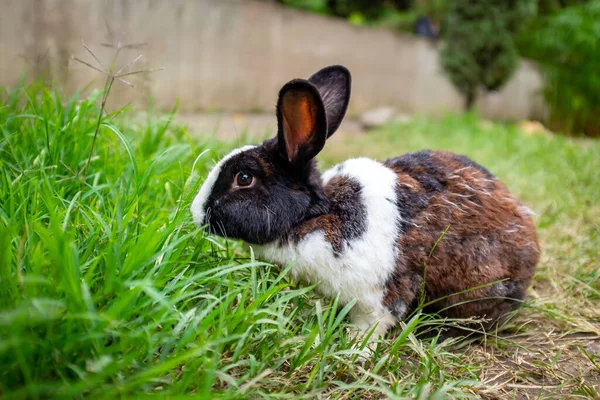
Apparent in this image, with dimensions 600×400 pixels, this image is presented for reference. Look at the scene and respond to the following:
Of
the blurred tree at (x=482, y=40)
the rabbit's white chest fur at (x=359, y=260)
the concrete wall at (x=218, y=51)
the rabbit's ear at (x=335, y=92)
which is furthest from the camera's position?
the blurred tree at (x=482, y=40)

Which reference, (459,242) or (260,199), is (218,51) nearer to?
(260,199)

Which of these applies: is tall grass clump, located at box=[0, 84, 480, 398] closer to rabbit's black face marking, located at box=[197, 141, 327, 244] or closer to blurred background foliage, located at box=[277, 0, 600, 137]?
rabbit's black face marking, located at box=[197, 141, 327, 244]

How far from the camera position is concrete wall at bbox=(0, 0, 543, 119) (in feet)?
17.0

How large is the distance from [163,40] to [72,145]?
4618mm

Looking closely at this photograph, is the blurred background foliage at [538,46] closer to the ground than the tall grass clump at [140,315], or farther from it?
farther from it

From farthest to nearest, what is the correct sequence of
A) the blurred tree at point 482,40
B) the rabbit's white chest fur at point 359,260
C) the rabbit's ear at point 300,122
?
the blurred tree at point 482,40
the rabbit's white chest fur at point 359,260
the rabbit's ear at point 300,122

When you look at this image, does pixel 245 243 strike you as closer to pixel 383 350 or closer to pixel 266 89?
pixel 383 350

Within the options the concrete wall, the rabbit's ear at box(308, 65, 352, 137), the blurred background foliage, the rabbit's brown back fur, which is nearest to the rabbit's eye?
the rabbit's ear at box(308, 65, 352, 137)

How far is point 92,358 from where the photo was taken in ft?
4.36

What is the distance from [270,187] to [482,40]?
858 cm

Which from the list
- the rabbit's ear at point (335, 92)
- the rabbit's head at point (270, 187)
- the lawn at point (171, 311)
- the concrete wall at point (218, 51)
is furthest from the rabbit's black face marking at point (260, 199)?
the concrete wall at point (218, 51)

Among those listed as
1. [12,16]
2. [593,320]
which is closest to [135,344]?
[593,320]

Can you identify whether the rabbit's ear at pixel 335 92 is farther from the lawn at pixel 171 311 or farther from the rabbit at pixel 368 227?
the lawn at pixel 171 311

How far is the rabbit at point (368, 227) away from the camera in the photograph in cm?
206
